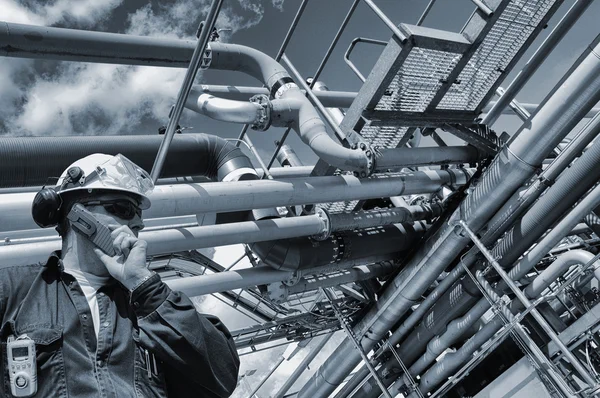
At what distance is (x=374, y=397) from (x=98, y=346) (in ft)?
17.5

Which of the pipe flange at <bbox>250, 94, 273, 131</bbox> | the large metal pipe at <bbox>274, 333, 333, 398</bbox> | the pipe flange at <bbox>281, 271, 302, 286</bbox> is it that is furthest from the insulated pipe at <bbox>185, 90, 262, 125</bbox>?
the large metal pipe at <bbox>274, 333, 333, 398</bbox>

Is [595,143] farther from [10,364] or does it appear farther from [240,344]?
[10,364]

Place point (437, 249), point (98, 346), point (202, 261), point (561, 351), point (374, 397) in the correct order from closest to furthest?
point (98, 346)
point (561, 351)
point (437, 249)
point (202, 261)
point (374, 397)

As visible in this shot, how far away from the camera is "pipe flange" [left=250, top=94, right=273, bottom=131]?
4492mm

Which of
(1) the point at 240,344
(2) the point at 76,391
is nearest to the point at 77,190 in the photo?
(2) the point at 76,391

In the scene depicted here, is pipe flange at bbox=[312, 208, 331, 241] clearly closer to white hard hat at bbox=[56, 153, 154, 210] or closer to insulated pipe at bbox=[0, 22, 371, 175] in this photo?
insulated pipe at bbox=[0, 22, 371, 175]

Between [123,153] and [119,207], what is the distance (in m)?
2.71

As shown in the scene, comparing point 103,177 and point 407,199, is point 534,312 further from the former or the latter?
point 103,177

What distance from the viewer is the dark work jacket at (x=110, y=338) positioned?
166 centimetres

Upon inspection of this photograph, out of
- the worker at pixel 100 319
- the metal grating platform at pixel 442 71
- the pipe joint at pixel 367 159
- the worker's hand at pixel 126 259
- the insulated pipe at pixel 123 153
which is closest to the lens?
the worker at pixel 100 319

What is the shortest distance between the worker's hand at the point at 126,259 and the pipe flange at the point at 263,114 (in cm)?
276

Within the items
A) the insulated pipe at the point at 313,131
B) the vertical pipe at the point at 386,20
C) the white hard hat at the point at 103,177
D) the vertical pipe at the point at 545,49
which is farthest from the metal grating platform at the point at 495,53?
the white hard hat at the point at 103,177

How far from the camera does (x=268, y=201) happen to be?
4.37 metres

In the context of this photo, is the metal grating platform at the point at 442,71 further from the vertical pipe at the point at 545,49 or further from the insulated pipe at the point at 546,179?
the insulated pipe at the point at 546,179
